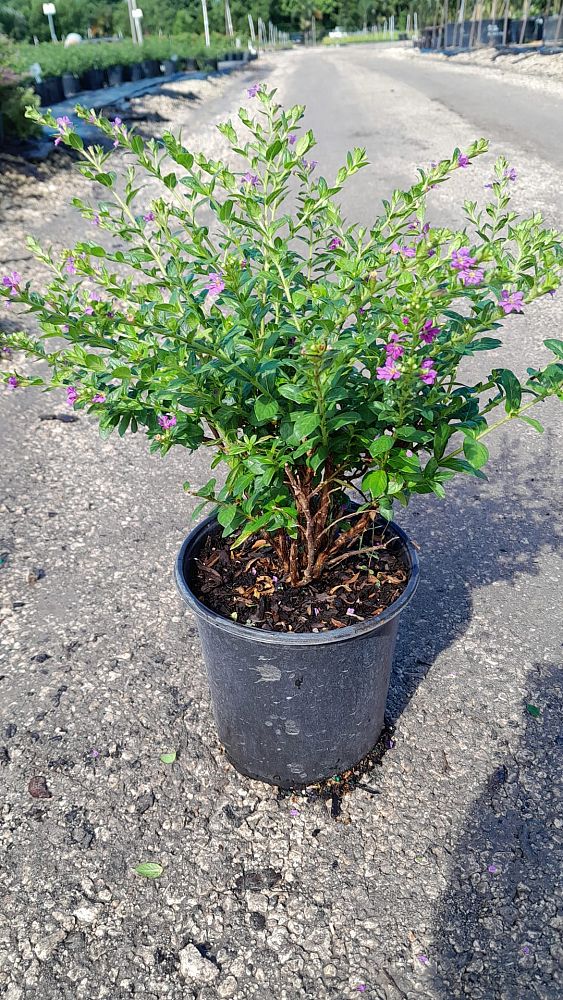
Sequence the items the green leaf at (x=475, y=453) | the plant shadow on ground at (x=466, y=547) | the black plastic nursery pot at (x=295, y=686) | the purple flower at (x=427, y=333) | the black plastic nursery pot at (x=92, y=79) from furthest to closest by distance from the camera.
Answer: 1. the black plastic nursery pot at (x=92, y=79)
2. the plant shadow on ground at (x=466, y=547)
3. the black plastic nursery pot at (x=295, y=686)
4. the green leaf at (x=475, y=453)
5. the purple flower at (x=427, y=333)

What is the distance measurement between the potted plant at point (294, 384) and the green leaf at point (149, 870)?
39 centimetres

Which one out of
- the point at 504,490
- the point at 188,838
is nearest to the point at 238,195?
the point at 188,838

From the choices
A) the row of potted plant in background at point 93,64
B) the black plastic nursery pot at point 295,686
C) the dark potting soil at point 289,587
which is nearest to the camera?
the black plastic nursery pot at point 295,686

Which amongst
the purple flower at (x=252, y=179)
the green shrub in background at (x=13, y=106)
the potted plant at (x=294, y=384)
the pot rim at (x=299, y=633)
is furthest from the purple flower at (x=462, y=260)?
the green shrub in background at (x=13, y=106)

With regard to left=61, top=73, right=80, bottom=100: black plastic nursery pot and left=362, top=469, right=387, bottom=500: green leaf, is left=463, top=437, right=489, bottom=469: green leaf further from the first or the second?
left=61, top=73, right=80, bottom=100: black plastic nursery pot

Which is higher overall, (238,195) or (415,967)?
(238,195)

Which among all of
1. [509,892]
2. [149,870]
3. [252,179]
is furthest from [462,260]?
[149,870]

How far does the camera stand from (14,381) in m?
1.87

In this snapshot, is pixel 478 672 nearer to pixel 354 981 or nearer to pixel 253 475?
pixel 354 981

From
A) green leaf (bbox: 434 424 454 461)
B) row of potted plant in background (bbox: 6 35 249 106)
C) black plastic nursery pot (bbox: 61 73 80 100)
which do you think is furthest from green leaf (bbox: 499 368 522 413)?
black plastic nursery pot (bbox: 61 73 80 100)

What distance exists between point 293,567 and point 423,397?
0.68m

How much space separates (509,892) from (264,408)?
57.7 inches

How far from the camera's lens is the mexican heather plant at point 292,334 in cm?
151

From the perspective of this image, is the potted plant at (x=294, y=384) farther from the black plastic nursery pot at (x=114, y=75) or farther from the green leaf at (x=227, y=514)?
the black plastic nursery pot at (x=114, y=75)
